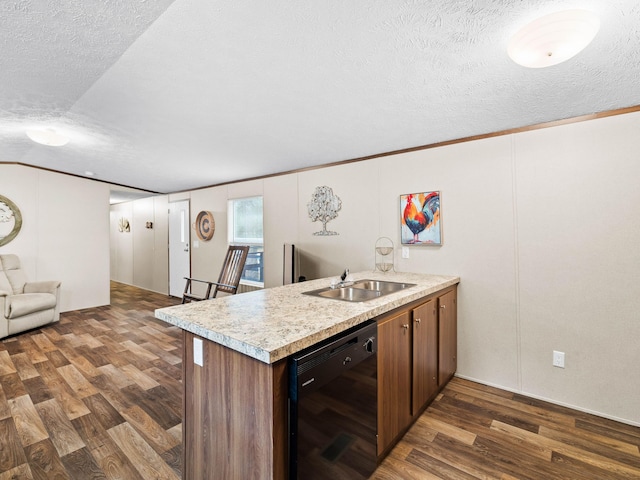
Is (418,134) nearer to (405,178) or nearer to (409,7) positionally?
(405,178)

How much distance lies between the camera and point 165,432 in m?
1.94

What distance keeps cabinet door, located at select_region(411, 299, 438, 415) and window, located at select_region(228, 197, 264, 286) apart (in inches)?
115

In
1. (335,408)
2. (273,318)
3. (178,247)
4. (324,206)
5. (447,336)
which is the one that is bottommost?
(447,336)

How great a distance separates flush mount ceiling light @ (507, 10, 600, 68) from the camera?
124 centimetres

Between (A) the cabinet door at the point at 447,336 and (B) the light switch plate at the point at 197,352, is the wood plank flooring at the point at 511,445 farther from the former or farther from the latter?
(B) the light switch plate at the point at 197,352

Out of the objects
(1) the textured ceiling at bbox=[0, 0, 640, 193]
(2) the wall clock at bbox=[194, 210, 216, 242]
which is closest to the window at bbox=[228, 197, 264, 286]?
(2) the wall clock at bbox=[194, 210, 216, 242]

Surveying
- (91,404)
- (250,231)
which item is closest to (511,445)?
(91,404)

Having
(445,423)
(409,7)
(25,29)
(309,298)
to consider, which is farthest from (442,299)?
(25,29)

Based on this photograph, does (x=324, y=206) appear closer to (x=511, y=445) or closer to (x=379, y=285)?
(x=379, y=285)

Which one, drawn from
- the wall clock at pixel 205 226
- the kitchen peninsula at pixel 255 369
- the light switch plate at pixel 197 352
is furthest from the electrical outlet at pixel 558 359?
the wall clock at pixel 205 226

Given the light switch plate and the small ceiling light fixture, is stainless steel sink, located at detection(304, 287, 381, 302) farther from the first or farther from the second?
the small ceiling light fixture

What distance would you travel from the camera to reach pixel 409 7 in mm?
1259

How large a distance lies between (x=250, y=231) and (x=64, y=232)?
3152 mm

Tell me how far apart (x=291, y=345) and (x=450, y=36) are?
5.11 feet
